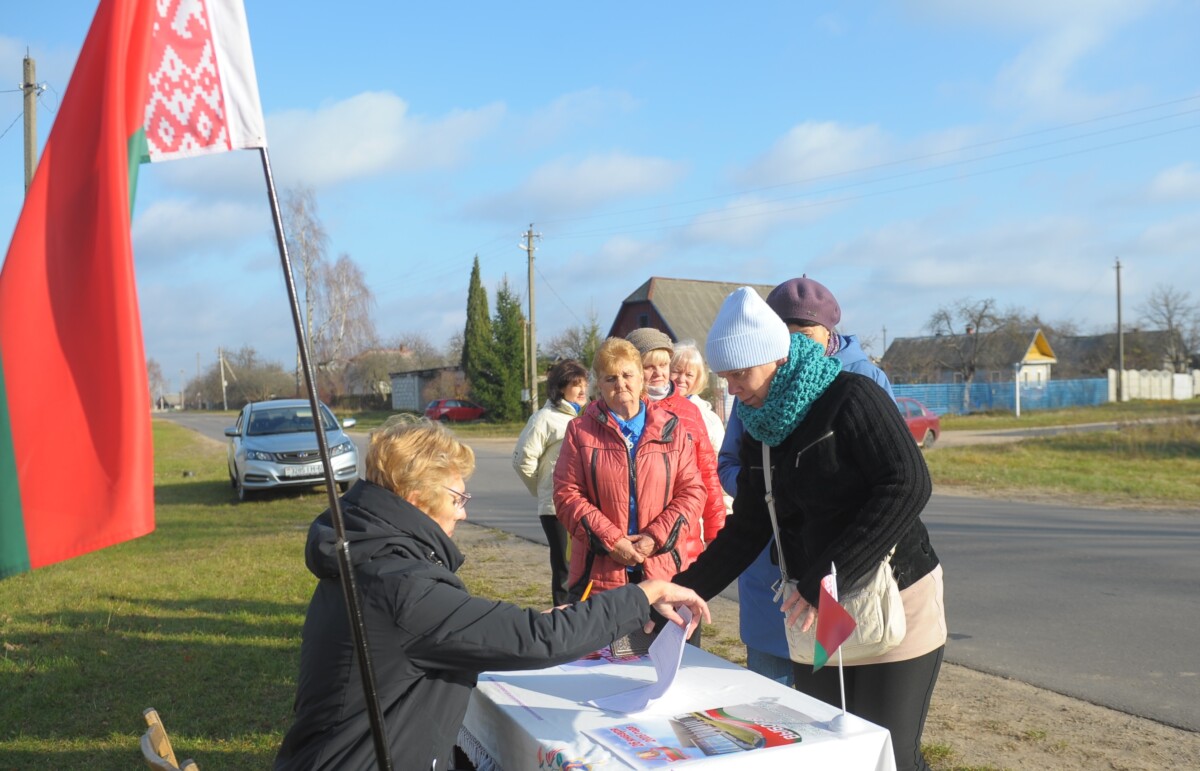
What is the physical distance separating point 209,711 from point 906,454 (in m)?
3.99

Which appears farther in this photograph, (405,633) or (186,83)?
(405,633)

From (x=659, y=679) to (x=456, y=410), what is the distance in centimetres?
4688

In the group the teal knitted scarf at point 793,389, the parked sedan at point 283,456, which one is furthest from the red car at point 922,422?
the teal knitted scarf at point 793,389

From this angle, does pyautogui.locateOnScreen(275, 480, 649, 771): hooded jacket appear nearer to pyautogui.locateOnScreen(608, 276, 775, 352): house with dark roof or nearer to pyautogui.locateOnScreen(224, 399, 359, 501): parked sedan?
pyautogui.locateOnScreen(224, 399, 359, 501): parked sedan

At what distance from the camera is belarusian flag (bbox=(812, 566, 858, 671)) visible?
7.48 ft

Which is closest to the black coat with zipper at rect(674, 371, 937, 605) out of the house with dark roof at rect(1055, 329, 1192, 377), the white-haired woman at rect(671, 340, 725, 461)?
the white-haired woman at rect(671, 340, 725, 461)

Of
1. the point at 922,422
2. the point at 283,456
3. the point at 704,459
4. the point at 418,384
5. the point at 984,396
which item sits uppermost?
the point at 704,459

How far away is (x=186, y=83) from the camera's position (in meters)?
Result: 1.83

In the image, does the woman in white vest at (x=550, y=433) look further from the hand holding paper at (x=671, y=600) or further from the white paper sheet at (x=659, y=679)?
the white paper sheet at (x=659, y=679)

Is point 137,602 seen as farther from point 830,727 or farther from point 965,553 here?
point 965,553

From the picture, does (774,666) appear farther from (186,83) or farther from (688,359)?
(186,83)

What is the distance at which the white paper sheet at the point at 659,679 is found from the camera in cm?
236

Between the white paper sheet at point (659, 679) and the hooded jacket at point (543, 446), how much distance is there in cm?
300

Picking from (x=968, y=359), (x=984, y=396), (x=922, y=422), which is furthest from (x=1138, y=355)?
(x=922, y=422)
